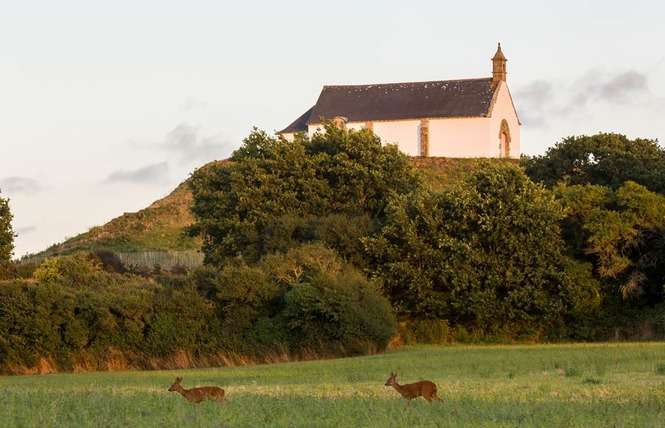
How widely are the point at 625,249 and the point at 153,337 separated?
21966 millimetres

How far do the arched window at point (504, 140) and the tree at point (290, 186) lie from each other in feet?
126

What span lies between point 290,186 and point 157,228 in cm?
4039

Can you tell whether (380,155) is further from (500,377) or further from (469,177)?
(500,377)

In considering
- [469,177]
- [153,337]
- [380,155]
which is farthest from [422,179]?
[153,337]

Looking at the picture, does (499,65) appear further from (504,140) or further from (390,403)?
(390,403)

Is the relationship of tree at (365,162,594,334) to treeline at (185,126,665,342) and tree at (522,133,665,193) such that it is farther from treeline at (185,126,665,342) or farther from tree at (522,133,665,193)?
tree at (522,133,665,193)

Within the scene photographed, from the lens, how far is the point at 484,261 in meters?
54.9

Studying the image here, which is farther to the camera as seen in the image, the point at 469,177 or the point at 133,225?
the point at 133,225

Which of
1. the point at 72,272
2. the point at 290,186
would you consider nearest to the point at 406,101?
the point at 290,186

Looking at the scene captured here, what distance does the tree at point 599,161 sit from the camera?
65438mm

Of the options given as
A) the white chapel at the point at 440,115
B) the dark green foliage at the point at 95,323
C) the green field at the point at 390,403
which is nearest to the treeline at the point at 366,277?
the dark green foliage at the point at 95,323

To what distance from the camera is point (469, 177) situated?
190 feet

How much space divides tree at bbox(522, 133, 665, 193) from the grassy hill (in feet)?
78.2

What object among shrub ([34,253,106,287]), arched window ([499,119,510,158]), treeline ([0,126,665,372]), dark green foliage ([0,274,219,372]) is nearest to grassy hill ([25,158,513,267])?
arched window ([499,119,510,158])
